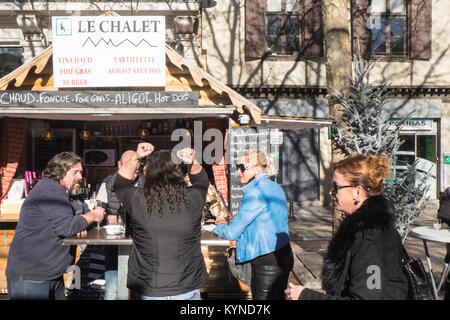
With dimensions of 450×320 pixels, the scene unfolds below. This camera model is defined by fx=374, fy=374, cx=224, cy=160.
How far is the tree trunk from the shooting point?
5699mm

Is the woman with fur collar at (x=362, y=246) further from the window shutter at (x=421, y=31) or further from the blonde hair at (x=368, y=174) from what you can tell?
the window shutter at (x=421, y=31)

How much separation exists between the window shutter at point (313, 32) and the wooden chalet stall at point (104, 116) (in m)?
6.64

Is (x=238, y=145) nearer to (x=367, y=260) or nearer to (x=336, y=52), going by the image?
(x=336, y=52)

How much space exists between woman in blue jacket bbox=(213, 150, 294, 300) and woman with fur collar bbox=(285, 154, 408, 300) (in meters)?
1.24

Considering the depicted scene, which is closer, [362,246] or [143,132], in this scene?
[362,246]

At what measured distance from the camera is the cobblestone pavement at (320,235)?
7284 mm

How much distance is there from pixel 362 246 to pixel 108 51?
5.33 metres

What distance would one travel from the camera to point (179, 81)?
674cm

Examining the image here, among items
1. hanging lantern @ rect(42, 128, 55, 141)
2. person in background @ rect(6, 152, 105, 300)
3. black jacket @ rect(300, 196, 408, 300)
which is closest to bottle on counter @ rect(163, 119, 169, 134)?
hanging lantern @ rect(42, 128, 55, 141)

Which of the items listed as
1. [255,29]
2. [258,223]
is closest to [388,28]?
[255,29]

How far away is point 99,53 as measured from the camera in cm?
601

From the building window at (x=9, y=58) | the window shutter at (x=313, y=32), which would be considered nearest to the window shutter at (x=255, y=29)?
the window shutter at (x=313, y=32)

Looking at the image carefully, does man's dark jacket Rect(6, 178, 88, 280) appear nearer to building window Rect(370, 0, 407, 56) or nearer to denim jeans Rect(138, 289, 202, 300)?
denim jeans Rect(138, 289, 202, 300)

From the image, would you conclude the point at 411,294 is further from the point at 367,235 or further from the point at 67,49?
the point at 67,49
